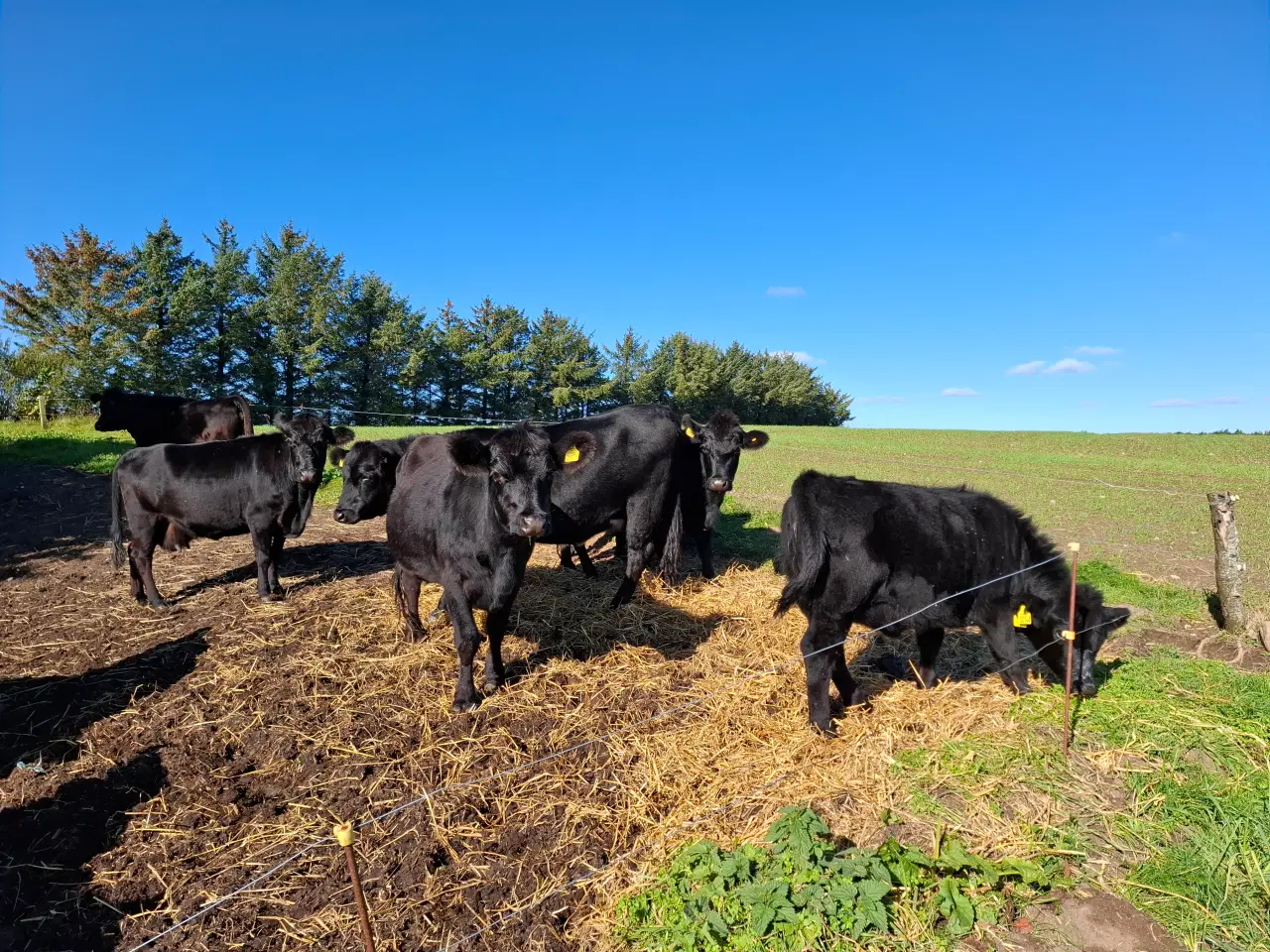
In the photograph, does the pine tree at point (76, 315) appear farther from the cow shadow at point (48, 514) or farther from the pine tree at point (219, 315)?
the cow shadow at point (48, 514)

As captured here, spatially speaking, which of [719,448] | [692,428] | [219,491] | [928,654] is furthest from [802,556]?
[219,491]

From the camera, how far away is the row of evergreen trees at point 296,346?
36719mm

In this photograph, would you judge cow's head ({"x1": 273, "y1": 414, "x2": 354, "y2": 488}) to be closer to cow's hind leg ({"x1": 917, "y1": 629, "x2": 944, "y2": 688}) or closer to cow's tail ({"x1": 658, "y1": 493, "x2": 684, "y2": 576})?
cow's tail ({"x1": 658, "y1": 493, "x2": 684, "y2": 576})

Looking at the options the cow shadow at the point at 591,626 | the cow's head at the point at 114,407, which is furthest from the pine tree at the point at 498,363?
the cow shadow at the point at 591,626

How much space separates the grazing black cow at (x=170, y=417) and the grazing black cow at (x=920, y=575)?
1308 centimetres

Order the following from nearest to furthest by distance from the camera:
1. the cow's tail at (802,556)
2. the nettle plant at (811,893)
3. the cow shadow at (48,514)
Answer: the nettle plant at (811,893) → the cow's tail at (802,556) → the cow shadow at (48,514)

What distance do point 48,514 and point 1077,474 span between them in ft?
93.3

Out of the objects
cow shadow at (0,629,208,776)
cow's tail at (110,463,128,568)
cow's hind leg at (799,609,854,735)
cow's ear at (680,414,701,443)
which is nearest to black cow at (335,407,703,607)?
cow's ear at (680,414,701,443)

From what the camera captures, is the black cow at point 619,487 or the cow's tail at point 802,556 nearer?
the cow's tail at point 802,556

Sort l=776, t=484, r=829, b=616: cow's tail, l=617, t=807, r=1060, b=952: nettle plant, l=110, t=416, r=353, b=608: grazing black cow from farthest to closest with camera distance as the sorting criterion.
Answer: l=110, t=416, r=353, b=608: grazing black cow
l=776, t=484, r=829, b=616: cow's tail
l=617, t=807, r=1060, b=952: nettle plant

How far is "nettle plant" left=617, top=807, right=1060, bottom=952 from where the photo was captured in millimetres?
2955

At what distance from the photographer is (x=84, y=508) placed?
11406mm

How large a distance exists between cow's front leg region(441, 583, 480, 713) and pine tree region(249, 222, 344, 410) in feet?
150

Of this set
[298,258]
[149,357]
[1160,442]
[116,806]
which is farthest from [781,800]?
[298,258]
